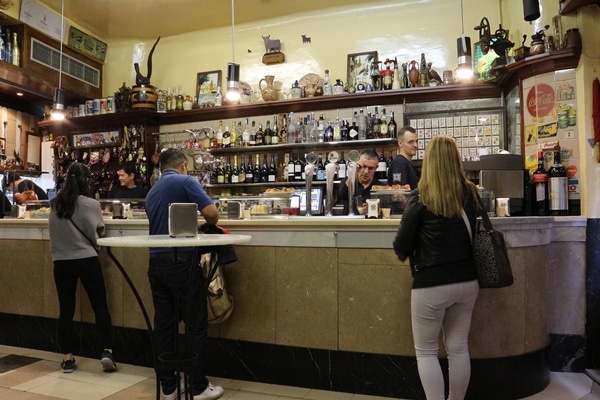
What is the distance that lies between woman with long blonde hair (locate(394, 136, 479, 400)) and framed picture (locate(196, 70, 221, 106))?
→ 17.9 feet

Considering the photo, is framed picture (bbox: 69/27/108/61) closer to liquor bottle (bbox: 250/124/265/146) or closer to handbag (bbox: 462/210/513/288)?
liquor bottle (bbox: 250/124/265/146)

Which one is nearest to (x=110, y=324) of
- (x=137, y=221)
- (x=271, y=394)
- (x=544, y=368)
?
(x=137, y=221)

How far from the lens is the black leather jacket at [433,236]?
2299mm

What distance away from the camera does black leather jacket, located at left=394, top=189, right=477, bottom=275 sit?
2.30m

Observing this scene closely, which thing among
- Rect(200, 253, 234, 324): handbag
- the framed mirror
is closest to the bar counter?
Rect(200, 253, 234, 324): handbag

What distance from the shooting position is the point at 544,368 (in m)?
3.26

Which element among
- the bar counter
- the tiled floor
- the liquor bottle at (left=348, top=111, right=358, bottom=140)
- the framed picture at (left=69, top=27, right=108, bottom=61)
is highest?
the framed picture at (left=69, top=27, right=108, bottom=61)

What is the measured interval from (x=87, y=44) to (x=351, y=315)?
264 inches

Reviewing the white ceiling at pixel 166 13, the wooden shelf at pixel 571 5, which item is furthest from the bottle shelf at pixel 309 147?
the wooden shelf at pixel 571 5

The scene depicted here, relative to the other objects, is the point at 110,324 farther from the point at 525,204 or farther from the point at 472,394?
the point at 525,204

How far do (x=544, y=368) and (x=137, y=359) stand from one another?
3129 mm

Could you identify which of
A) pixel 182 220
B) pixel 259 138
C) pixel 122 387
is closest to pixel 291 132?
pixel 259 138

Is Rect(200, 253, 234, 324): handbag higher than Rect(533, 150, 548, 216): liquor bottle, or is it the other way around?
Rect(533, 150, 548, 216): liquor bottle

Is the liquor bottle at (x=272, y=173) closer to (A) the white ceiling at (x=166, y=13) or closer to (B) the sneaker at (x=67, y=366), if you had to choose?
(A) the white ceiling at (x=166, y=13)
